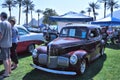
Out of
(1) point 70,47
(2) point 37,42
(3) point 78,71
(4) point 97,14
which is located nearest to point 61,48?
(1) point 70,47

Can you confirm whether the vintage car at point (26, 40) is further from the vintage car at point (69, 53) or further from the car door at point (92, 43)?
the car door at point (92, 43)

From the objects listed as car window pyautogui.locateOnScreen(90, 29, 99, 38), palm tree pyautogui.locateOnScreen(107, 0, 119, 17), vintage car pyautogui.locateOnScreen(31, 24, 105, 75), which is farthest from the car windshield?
palm tree pyautogui.locateOnScreen(107, 0, 119, 17)

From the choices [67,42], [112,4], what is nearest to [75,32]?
[67,42]

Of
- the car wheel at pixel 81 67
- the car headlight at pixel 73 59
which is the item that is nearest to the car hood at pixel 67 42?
the car headlight at pixel 73 59

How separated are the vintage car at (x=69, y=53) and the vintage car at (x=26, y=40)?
2467 millimetres

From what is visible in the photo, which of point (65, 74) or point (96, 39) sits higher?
point (96, 39)

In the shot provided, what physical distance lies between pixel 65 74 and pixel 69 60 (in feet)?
1.52

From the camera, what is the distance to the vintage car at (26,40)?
10.4 meters

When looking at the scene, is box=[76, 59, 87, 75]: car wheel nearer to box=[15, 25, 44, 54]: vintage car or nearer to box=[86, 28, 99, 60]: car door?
box=[86, 28, 99, 60]: car door

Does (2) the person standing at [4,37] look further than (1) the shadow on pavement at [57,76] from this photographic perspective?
No

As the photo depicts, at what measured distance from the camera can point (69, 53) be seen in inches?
285

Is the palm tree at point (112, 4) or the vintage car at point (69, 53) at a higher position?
the palm tree at point (112, 4)

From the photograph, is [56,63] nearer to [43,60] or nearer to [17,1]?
[43,60]

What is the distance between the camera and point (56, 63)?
711 cm
